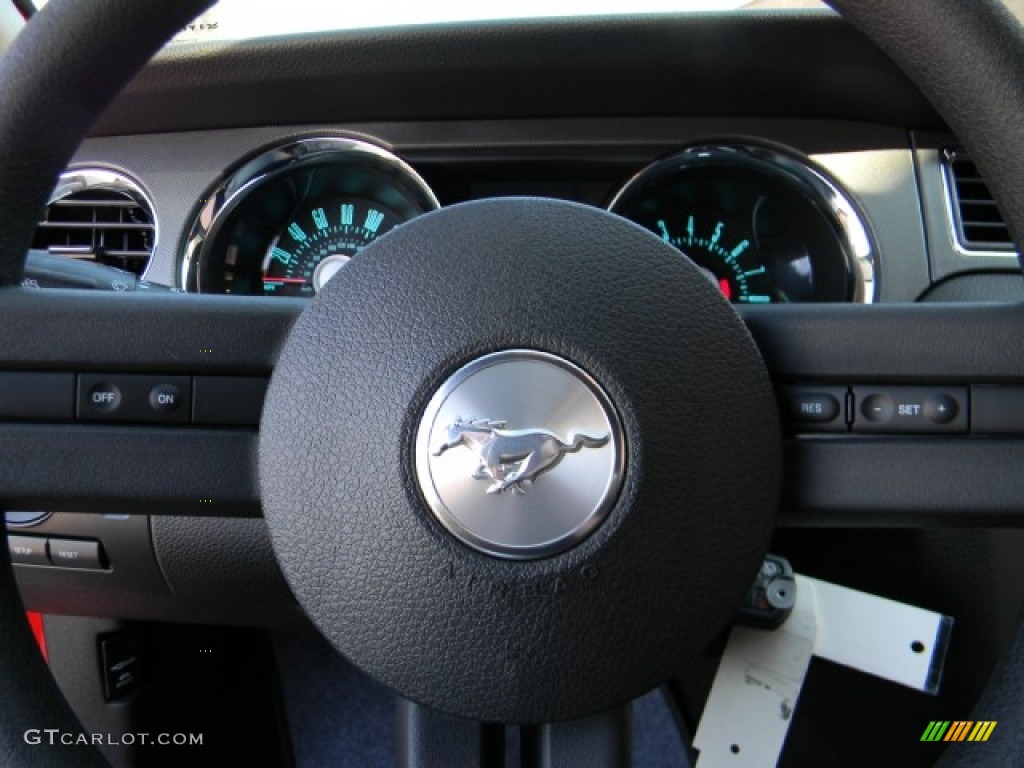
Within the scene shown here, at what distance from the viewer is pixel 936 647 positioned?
84 centimetres

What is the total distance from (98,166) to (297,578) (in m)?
1.14

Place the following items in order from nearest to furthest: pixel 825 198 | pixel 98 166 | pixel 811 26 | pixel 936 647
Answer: pixel 936 647 → pixel 811 26 → pixel 825 198 → pixel 98 166

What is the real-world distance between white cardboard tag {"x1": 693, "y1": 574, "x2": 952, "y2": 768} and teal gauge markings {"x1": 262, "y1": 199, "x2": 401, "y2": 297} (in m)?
0.98

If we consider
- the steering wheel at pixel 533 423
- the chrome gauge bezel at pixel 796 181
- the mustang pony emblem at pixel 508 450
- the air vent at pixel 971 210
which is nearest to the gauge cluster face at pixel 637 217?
the chrome gauge bezel at pixel 796 181

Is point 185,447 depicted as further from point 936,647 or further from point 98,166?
point 98,166

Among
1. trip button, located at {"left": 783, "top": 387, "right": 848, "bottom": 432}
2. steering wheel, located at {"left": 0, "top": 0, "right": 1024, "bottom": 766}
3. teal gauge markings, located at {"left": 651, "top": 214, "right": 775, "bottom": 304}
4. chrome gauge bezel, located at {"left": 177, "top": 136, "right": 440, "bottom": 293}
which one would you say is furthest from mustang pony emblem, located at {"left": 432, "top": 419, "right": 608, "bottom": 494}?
teal gauge markings, located at {"left": 651, "top": 214, "right": 775, "bottom": 304}

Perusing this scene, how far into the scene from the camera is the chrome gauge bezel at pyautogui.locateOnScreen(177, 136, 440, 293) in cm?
146

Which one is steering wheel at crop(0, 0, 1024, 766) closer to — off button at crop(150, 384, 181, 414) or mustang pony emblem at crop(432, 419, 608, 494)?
mustang pony emblem at crop(432, 419, 608, 494)

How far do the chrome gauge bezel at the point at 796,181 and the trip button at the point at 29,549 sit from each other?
3.10ft

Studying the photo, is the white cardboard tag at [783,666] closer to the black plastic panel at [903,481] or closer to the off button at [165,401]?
the black plastic panel at [903,481]

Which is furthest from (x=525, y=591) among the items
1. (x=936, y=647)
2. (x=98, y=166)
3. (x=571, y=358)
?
(x=98, y=166)

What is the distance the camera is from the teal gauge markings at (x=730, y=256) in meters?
1.57

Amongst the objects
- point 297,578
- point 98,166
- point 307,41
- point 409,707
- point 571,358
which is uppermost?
point 307,41

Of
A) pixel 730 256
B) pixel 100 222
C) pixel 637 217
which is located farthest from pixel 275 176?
pixel 730 256
